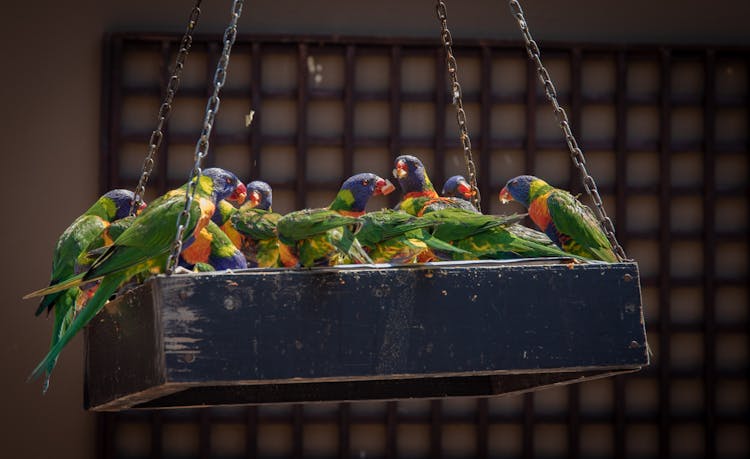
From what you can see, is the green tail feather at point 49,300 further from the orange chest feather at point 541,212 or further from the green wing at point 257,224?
the orange chest feather at point 541,212

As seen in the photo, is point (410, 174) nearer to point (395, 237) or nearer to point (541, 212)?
point (541, 212)

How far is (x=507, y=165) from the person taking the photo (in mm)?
4660

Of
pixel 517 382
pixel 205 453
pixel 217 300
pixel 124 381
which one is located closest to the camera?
pixel 217 300

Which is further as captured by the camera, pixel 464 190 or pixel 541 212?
pixel 464 190

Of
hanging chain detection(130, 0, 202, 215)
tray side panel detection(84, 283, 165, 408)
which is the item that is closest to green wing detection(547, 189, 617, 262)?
hanging chain detection(130, 0, 202, 215)

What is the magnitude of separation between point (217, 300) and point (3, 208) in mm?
3164

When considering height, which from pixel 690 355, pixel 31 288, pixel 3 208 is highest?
pixel 3 208

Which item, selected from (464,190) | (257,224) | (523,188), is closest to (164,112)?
(257,224)

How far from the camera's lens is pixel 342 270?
168 centimetres

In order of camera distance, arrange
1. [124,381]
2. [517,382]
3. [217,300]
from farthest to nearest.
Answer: [517,382]
[124,381]
[217,300]

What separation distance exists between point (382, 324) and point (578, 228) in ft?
2.74

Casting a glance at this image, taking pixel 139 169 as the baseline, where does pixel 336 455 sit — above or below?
below

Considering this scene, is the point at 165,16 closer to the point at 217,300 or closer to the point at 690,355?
the point at 690,355

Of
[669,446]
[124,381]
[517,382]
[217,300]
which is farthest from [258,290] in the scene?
[669,446]
